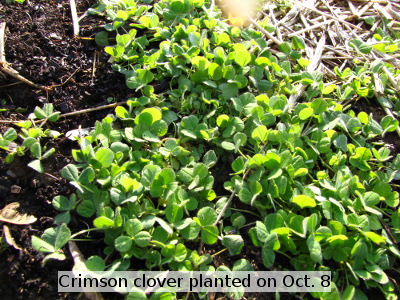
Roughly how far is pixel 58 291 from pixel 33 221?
0.29m

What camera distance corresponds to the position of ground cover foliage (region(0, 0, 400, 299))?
1.37m

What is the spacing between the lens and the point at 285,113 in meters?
1.75

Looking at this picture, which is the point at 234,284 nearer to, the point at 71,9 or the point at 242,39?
the point at 242,39

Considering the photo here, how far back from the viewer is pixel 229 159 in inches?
65.7

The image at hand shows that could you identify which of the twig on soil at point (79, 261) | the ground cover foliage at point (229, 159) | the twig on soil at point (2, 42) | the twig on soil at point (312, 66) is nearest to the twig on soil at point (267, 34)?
the ground cover foliage at point (229, 159)

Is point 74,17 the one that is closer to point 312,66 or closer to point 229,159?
point 229,159

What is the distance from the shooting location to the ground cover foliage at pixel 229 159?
1368 mm

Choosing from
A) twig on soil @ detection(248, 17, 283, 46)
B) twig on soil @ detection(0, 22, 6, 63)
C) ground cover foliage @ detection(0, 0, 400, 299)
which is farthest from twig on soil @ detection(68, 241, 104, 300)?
twig on soil @ detection(248, 17, 283, 46)

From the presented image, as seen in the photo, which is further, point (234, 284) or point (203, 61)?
point (203, 61)

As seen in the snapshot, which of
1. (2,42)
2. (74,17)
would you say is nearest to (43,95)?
(2,42)

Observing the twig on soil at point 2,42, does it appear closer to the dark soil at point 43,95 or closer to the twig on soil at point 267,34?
the dark soil at point 43,95

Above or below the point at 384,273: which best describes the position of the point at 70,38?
above

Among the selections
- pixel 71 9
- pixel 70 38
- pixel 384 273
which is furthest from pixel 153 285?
pixel 71 9

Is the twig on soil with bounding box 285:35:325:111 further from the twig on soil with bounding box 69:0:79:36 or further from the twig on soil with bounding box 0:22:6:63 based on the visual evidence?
the twig on soil with bounding box 0:22:6:63
